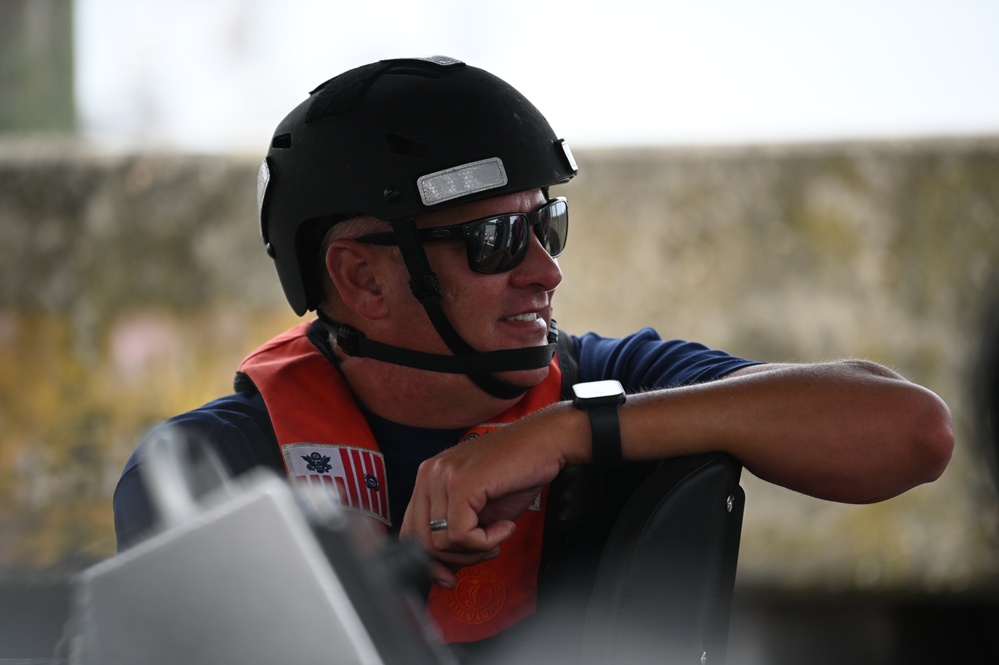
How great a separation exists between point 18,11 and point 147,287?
80.7 inches

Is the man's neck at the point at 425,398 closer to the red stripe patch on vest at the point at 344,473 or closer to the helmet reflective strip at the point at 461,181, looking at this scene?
the red stripe patch on vest at the point at 344,473

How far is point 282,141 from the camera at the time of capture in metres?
2.05

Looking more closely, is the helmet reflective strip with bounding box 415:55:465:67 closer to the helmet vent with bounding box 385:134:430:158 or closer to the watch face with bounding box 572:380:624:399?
the helmet vent with bounding box 385:134:430:158

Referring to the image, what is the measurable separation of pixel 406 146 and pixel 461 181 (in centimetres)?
14

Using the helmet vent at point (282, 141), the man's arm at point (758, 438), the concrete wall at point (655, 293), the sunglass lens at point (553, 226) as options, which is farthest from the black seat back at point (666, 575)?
the concrete wall at point (655, 293)

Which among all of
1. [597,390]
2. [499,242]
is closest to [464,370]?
[499,242]

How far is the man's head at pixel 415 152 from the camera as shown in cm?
183

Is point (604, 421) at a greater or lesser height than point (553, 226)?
lesser

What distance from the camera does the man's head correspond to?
1832 millimetres

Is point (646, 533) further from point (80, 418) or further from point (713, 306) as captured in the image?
point (80, 418)

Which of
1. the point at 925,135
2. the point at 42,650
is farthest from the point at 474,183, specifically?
the point at 925,135

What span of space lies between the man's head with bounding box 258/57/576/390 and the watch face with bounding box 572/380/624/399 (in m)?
0.28

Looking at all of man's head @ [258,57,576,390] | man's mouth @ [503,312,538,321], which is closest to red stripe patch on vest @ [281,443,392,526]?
man's head @ [258,57,576,390]

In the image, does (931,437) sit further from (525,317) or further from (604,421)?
(525,317)
